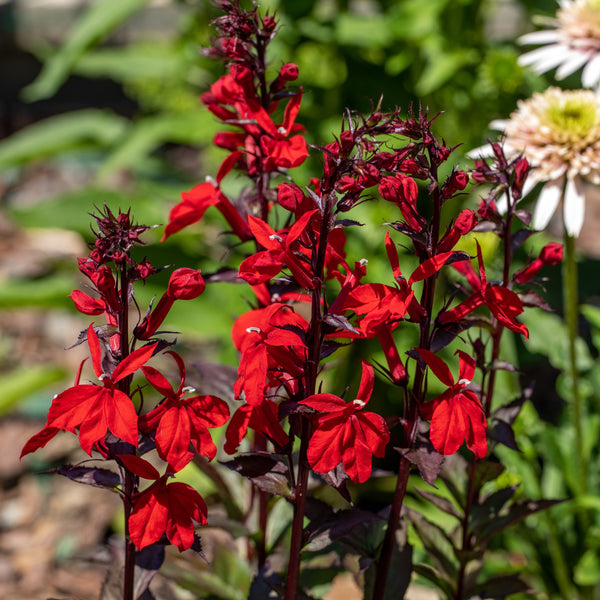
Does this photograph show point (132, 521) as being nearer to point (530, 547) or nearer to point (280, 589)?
point (280, 589)

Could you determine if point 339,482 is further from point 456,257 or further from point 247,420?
point 456,257

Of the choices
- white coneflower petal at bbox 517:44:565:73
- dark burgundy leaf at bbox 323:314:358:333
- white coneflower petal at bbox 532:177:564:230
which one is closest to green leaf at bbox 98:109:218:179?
white coneflower petal at bbox 517:44:565:73

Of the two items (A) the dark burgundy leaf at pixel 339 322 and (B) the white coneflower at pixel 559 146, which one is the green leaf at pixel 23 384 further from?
(A) the dark burgundy leaf at pixel 339 322

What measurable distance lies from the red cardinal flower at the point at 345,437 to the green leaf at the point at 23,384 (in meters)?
1.44

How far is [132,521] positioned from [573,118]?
872 mm

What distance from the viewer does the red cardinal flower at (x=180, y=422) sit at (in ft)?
1.75

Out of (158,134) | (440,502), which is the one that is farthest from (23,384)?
(440,502)

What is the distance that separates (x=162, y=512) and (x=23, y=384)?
1404 mm

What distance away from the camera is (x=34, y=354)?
2422 millimetres

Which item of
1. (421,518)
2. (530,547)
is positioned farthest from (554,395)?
(421,518)

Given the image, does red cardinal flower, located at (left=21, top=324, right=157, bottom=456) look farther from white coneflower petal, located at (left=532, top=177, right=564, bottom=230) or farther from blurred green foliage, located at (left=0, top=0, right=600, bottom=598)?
blurred green foliage, located at (left=0, top=0, right=600, bottom=598)

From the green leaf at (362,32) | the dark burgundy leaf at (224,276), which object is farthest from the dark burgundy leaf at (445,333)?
the green leaf at (362,32)

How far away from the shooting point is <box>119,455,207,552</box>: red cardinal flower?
539 millimetres

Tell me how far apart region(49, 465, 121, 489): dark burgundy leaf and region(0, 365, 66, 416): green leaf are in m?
1.30
